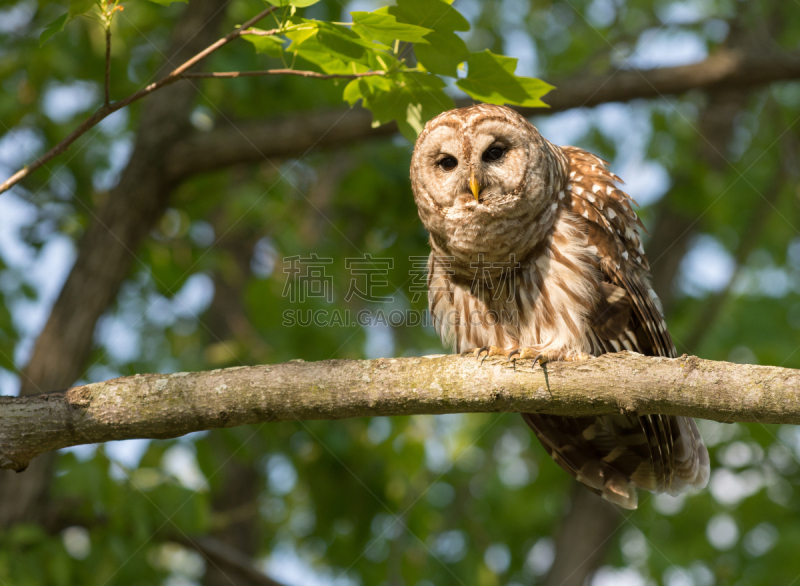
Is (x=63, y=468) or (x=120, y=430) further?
(x=63, y=468)

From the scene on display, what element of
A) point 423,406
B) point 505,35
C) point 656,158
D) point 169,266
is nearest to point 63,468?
point 169,266

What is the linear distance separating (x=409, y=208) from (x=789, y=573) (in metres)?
4.37

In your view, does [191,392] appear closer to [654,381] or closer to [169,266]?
[654,381]

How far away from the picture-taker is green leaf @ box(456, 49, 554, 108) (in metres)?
2.47

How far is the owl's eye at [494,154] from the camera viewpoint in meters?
3.48

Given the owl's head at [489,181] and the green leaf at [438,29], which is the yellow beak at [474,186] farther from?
the green leaf at [438,29]

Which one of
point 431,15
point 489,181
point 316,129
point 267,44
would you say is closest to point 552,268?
point 489,181

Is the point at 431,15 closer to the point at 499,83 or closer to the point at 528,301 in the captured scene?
the point at 499,83

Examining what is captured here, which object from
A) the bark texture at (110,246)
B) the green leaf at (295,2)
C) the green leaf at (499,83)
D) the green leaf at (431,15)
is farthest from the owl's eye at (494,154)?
the bark texture at (110,246)

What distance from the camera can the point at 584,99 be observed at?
4.90 m

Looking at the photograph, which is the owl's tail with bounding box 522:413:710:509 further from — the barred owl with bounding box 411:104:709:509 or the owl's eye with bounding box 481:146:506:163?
the owl's eye with bounding box 481:146:506:163

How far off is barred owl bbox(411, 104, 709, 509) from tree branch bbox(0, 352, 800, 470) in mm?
775

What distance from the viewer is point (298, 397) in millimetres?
2348

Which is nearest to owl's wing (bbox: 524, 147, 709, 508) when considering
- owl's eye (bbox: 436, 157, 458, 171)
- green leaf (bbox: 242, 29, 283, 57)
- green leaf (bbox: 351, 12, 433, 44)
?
owl's eye (bbox: 436, 157, 458, 171)
